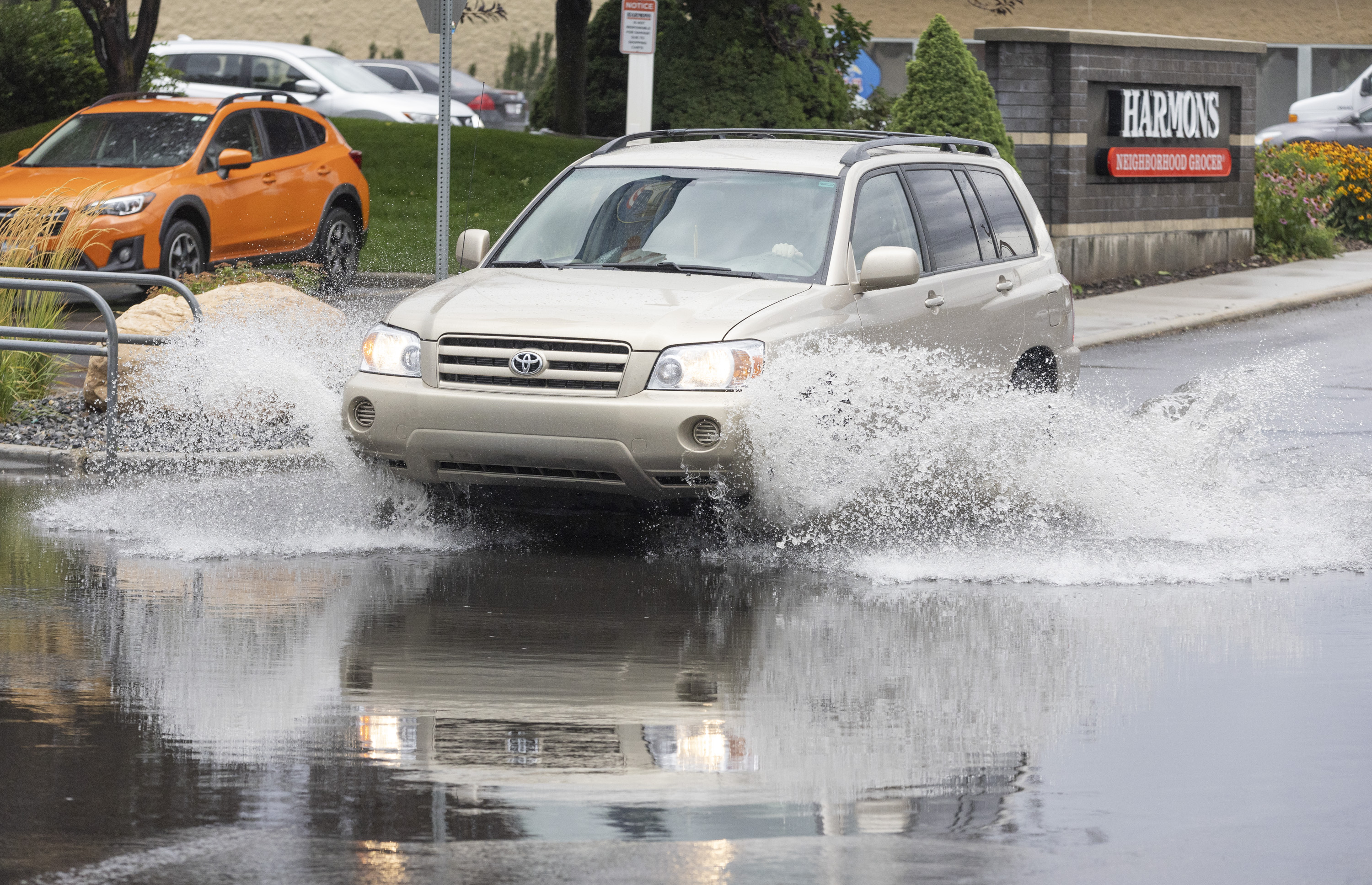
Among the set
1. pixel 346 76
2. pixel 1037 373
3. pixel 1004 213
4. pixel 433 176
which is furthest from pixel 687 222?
pixel 346 76

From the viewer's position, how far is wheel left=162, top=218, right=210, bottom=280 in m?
16.4

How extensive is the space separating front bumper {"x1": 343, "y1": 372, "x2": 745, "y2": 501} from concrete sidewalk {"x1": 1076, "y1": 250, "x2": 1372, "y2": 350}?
384 inches

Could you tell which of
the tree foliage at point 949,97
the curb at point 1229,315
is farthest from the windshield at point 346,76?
the curb at point 1229,315

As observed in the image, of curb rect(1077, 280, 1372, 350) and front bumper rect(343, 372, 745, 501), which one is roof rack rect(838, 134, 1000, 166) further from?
curb rect(1077, 280, 1372, 350)

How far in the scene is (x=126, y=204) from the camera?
53.1 feet

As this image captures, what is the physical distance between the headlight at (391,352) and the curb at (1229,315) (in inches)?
342

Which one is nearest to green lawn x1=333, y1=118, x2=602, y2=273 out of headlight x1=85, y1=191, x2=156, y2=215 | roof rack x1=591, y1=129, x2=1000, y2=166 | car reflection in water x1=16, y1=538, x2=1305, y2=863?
headlight x1=85, y1=191, x2=156, y2=215

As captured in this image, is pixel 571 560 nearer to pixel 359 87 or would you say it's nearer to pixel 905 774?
pixel 905 774

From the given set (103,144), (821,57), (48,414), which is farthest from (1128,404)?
(821,57)

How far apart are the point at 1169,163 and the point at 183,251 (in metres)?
11.6

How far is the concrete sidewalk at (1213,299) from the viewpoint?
60.3 feet

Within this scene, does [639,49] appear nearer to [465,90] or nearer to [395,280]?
[395,280]

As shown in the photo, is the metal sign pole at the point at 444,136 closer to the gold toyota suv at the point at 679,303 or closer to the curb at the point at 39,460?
the gold toyota suv at the point at 679,303

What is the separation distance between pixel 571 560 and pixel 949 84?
1278 cm
